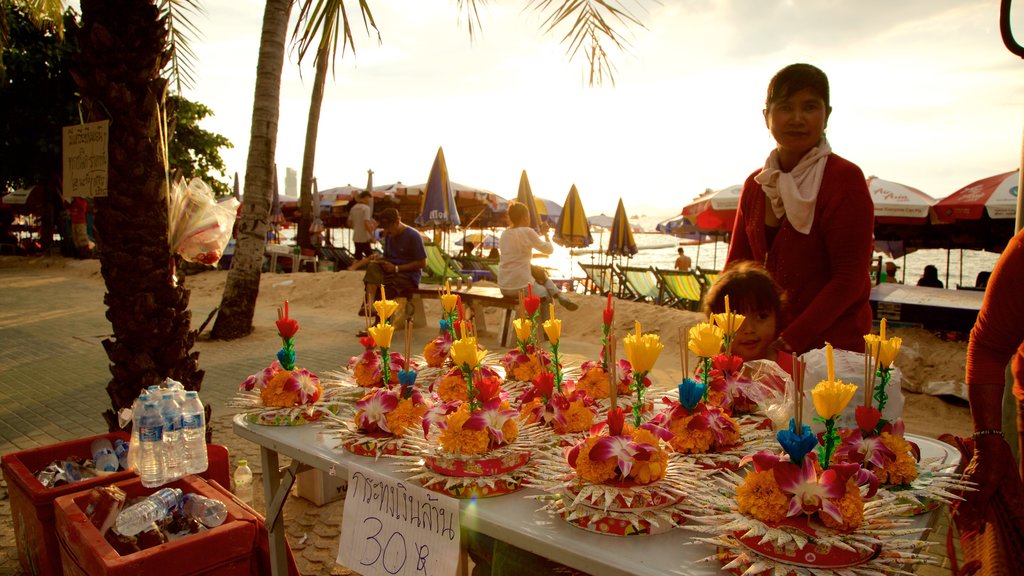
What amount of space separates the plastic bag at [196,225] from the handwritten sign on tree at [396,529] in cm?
209

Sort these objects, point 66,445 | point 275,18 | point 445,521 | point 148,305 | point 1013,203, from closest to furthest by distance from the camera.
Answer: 1. point 445,521
2. point 66,445
3. point 148,305
4. point 275,18
5. point 1013,203

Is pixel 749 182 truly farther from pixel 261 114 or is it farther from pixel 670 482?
pixel 261 114

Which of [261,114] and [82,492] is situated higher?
[261,114]

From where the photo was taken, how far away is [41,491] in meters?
2.31

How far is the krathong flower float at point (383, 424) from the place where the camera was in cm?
175

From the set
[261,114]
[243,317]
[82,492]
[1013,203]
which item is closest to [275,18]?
[261,114]

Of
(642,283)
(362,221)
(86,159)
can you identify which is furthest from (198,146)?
(86,159)

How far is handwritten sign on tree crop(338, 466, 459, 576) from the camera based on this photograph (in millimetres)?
1464

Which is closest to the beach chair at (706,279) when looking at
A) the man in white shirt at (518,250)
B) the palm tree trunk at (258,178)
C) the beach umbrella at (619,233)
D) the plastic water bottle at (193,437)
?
the beach umbrella at (619,233)

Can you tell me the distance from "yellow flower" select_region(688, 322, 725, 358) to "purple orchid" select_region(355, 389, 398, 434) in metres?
0.91

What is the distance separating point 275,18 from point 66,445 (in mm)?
6389

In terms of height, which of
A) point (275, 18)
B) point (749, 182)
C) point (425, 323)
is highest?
point (275, 18)

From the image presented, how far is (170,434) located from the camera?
2467mm

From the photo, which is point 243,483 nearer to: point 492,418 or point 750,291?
point 492,418
